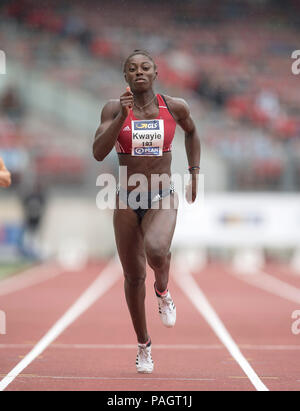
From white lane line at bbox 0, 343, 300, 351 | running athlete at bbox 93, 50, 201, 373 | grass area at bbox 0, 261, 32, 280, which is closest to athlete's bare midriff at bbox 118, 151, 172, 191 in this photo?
running athlete at bbox 93, 50, 201, 373

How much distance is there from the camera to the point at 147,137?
593 cm

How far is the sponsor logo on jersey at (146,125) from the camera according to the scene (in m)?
5.90

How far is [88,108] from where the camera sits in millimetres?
25734

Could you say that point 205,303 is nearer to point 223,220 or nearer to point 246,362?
point 246,362

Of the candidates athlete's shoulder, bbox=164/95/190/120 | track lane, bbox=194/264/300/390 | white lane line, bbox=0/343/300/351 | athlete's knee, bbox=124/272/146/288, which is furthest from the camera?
white lane line, bbox=0/343/300/351

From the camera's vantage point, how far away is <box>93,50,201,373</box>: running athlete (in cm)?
586

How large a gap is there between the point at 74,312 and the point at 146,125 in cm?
530

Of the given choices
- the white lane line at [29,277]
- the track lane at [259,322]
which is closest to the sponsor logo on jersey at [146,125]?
the track lane at [259,322]

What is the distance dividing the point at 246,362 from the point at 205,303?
5.26 metres

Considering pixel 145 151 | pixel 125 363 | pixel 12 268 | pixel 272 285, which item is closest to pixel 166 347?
pixel 125 363

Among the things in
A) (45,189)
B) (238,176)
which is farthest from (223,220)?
(45,189)

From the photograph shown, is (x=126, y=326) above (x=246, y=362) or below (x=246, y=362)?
above

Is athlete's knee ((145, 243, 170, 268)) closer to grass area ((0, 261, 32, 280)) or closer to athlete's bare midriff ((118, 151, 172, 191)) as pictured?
athlete's bare midriff ((118, 151, 172, 191))

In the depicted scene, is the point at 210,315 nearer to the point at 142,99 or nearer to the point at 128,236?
the point at 128,236
